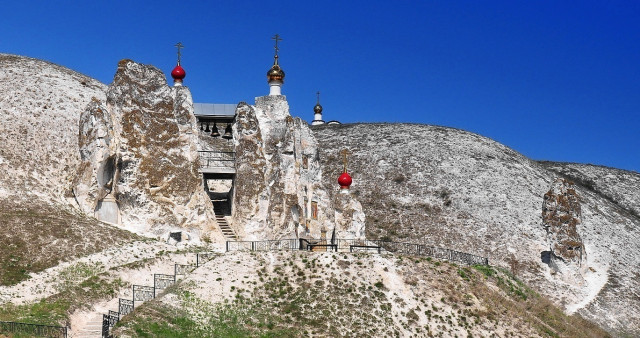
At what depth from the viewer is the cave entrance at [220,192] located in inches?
2197

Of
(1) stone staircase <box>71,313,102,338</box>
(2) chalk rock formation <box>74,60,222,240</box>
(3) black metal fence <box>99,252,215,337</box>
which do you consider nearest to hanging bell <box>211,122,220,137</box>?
(2) chalk rock formation <box>74,60,222,240</box>

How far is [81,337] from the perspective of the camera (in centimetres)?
3953

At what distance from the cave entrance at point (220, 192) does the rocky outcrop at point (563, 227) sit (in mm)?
21409

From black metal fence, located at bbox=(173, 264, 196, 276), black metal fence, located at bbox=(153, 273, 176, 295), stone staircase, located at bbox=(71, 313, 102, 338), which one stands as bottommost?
stone staircase, located at bbox=(71, 313, 102, 338)

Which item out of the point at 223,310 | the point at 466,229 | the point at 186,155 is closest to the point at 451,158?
the point at 466,229

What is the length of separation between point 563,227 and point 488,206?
10.5m

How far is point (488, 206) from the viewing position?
72.3 m

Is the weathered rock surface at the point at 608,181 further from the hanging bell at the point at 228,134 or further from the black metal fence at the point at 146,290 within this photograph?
the black metal fence at the point at 146,290

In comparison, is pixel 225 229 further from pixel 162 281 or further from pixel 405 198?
pixel 405 198

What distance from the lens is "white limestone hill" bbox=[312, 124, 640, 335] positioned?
63375 mm

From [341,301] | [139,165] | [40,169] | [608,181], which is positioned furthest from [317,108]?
[341,301]

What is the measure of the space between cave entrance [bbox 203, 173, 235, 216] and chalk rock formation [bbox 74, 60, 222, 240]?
2.72 metres

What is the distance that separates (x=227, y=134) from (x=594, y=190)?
35909 millimetres

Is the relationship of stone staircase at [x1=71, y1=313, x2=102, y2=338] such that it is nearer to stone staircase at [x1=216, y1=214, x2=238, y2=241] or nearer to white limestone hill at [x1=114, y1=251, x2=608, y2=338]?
white limestone hill at [x1=114, y1=251, x2=608, y2=338]
